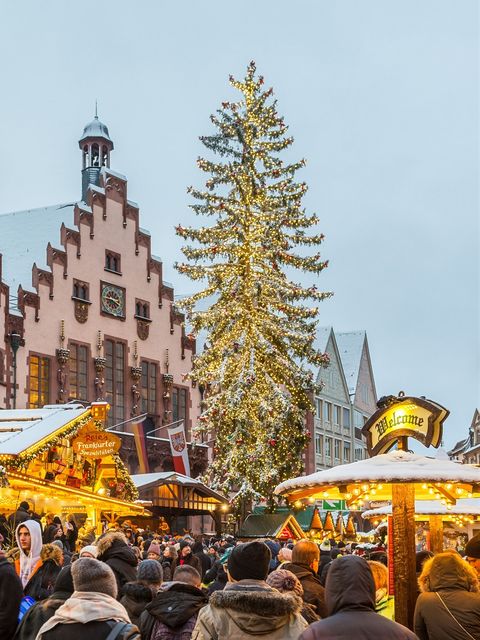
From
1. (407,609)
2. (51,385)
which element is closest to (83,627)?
(407,609)

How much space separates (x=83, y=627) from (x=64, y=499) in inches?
756

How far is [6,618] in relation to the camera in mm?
7930

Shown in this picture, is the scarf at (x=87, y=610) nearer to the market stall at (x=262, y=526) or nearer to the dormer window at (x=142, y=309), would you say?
the market stall at (x=262, y=526)

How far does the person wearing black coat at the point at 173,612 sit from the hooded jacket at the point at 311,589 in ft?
4.78

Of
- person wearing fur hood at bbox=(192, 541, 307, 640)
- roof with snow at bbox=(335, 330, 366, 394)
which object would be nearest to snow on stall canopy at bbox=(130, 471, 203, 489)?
person wearing fur hood at bbox=(192, 541, 307, 640)

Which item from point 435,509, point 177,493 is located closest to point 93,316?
point 177,493

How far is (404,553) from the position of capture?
11031mm

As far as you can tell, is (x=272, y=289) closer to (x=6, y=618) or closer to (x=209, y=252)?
(x=209, y=252)

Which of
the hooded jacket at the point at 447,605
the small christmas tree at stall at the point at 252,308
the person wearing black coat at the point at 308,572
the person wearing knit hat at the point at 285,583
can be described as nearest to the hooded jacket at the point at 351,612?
the hooded jacket at the point at 447,605

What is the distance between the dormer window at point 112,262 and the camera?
45.6m

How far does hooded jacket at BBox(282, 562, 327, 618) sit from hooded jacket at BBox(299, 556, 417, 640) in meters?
3.80

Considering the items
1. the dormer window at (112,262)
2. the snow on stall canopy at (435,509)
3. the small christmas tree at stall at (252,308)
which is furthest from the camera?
the dormer window at (112,262)

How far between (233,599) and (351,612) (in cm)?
75

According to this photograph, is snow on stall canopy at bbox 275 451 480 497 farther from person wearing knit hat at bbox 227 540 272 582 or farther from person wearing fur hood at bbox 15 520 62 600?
person wearing knit hat at bbox 227 540 272 582
